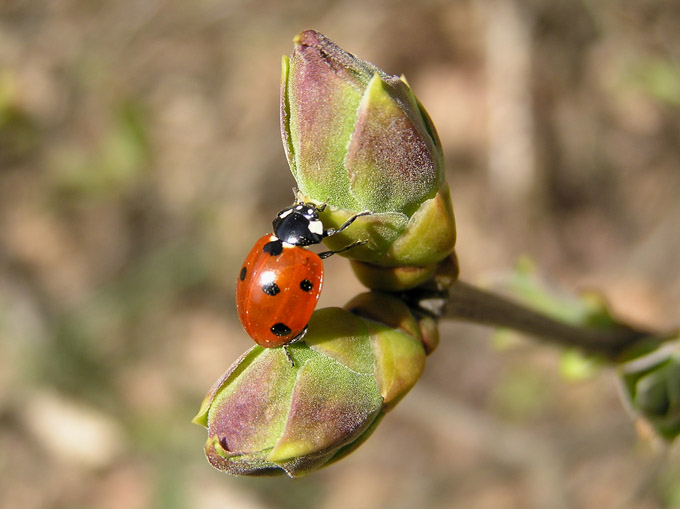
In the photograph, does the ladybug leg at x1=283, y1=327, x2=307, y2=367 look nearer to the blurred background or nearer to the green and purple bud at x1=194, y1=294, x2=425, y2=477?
the green and purple bud at x1=194, y1=294, x2=425, y2=477

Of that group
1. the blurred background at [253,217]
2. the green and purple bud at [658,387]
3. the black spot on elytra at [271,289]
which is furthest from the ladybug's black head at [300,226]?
the blurred background at [253,217]

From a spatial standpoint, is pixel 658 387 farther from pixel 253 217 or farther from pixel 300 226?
pixel 253 217

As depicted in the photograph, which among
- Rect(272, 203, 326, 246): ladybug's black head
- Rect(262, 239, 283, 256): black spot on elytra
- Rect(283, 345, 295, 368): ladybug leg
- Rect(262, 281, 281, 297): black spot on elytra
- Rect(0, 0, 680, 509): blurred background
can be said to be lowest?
Rect(0, 0, 680, 509): blurred background

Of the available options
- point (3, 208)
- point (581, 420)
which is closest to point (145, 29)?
point (3, 208)

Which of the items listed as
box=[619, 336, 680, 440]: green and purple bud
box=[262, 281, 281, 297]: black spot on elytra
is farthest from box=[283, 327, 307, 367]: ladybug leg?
box=[619, 336, 680, 440]: green and purple bud

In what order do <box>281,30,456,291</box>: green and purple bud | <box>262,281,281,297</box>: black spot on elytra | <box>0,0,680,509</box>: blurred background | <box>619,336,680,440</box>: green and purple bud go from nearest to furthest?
<box>281,30,456,291</box>: green and purple bud
<box>262,281,281,297</box>: black spot on elytra
<box>619,336,680,440</box>: green and purple bud
<box>0,0,680,509</box>: blurred background

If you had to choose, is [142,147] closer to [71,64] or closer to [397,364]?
[71,64]
